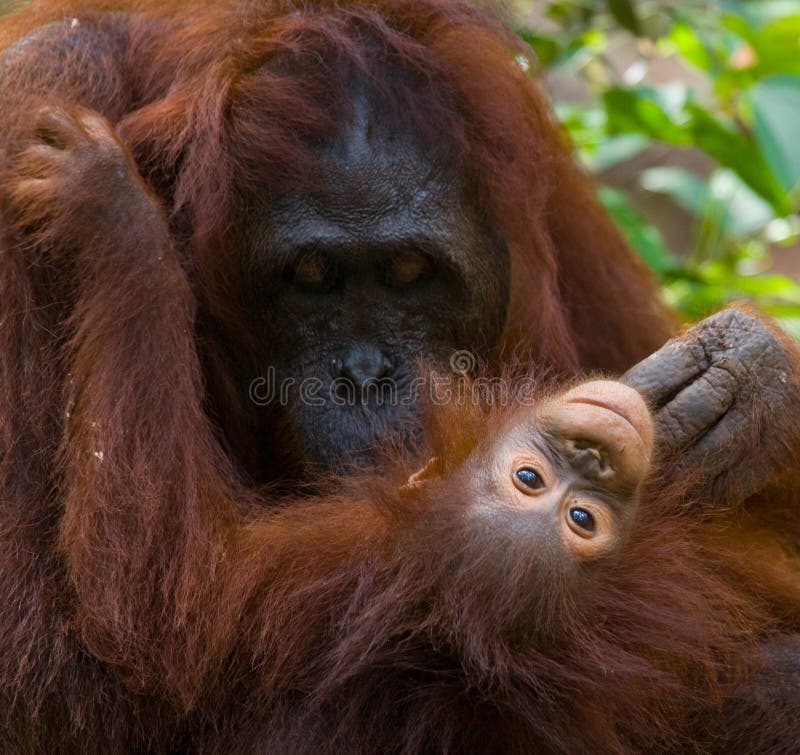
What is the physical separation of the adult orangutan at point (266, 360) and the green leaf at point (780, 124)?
72 cm

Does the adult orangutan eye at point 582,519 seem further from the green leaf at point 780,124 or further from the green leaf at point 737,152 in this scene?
the green leaf at point 737,152

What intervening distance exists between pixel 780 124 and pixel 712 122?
565 mm

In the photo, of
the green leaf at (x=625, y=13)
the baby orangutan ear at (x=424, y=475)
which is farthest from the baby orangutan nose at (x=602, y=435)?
the green leaf at (x=625, y=13)

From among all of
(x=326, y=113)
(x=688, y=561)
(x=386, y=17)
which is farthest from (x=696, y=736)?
(x=386, y=17)

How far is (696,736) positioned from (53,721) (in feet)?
3.91

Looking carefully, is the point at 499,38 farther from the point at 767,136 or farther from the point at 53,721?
the point at 53,721

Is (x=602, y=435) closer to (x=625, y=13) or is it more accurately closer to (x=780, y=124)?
(x=780, y=124)

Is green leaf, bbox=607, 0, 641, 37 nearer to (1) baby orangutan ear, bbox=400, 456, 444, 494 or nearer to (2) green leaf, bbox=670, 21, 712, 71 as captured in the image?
(2) green leaf, bbox=670, 21, 712, 71

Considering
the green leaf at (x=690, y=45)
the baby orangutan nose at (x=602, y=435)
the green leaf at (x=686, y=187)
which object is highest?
the baby orangutan nose at (x=602, y=435)

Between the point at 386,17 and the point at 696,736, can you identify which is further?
the point at 386,17

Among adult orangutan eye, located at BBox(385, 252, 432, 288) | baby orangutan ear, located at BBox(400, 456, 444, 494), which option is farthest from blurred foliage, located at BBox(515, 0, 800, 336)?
baby orangutan ear, located at BBox(400, 456, 444, 494)

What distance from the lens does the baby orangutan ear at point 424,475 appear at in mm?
2184

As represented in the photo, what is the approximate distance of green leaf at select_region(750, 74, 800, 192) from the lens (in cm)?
332

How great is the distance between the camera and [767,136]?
3.42 metres
